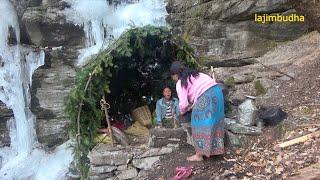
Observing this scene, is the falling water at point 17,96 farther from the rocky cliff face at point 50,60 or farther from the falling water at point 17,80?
the rocky cliff face at point 50,60

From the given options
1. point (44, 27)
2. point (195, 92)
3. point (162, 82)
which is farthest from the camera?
point (44, 27)

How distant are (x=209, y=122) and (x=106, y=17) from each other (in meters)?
9.87

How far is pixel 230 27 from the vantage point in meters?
14.7

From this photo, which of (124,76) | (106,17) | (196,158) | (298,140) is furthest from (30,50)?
(298,140)

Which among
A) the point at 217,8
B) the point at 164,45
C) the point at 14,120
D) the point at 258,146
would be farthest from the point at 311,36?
the point at 14,120

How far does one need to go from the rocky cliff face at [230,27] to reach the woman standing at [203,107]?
751 centimetres

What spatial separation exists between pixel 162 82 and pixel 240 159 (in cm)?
308

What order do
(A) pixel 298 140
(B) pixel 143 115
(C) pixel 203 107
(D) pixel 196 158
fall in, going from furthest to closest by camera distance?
(B) pixel 143 115
(D) pixel 196 158
(A) pixel 298 140
(C) pixel 203 107

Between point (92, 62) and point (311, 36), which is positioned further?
point (311, 36)

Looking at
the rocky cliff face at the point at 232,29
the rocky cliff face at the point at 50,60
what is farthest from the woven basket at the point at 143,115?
the rocky cliff face at the point at 50,60

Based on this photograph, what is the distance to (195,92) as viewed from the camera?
22.0ft

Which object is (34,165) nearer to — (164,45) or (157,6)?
(157,6)

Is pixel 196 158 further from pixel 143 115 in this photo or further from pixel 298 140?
pixel 143 115

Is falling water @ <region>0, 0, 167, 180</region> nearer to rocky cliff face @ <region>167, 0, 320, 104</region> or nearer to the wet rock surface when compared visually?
rocky cliff face @ <region>167, 0, 320, 104</region>
